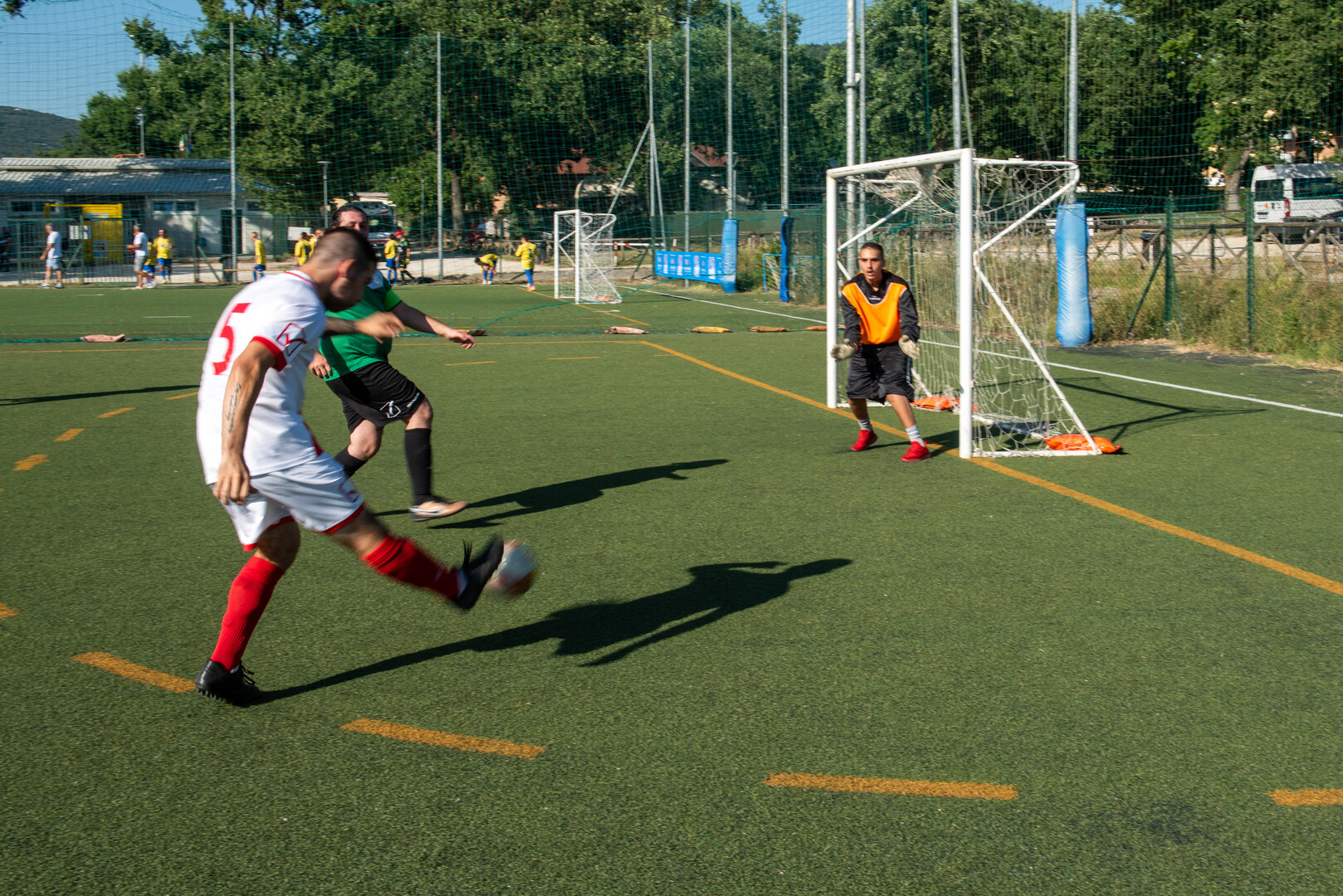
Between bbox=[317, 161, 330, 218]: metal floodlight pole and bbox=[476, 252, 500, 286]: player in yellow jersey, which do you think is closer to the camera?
bbox=[317, 161, 330, 218]: metal floodlight pole

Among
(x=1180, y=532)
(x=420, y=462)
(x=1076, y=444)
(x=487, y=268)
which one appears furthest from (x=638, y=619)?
(x=487, y=268)

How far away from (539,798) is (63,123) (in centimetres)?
9057

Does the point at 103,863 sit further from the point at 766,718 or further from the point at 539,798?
the point at 766,718

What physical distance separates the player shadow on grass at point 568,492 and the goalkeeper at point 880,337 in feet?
4.32

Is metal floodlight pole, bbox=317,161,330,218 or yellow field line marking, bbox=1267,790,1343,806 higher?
metal floodlight pole, bbox=317,161,330,218

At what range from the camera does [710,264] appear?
33156mm

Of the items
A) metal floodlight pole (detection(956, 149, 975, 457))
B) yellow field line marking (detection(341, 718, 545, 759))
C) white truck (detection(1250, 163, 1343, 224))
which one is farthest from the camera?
white truck (detection(1250, 163, 1343, 224))

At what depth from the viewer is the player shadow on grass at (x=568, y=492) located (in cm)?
702

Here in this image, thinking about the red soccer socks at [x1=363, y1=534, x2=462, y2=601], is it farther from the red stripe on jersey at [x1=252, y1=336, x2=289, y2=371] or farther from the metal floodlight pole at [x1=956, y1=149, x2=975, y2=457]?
the metal floodlight pole at [x1=956, y1=149, x2=975, y2=457]

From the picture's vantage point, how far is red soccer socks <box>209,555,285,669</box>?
4.11 m

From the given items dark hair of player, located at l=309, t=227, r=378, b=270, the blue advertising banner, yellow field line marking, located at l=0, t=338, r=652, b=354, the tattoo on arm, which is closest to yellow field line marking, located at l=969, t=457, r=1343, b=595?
dark hair of player, located at l=309, t=227, r=378, b=270

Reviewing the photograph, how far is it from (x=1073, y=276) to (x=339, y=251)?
1480cm

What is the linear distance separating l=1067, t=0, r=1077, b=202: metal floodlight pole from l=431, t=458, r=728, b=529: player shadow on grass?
11.3 m

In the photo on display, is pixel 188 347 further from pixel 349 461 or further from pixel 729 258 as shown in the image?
pixel 729 258
